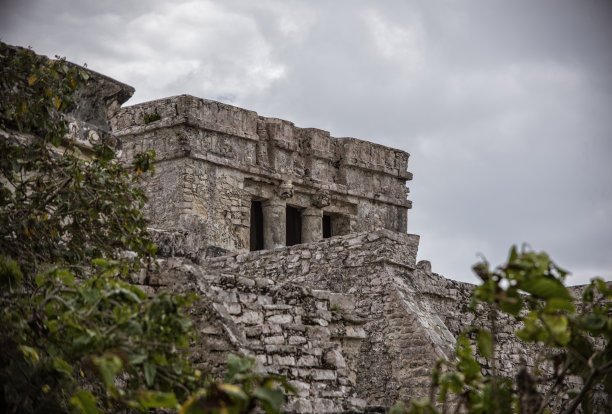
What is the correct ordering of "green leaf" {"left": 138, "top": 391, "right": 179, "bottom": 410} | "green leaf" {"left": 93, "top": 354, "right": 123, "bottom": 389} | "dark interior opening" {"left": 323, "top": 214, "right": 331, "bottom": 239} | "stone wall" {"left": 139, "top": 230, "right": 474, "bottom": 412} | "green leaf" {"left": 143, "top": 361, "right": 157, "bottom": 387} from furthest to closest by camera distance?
1. "dark interior opening" {"left": 323, "top": 214, "right": 331, "bottom": 239}
2. "stone wall" {"left": 139, "top": 230, "right": 474, "bottom": 412}
3. "green leaf" {"left": 143, "top": 361, "right": 157, "bottom": 387}
4. "green leaf" {"left": 138, "top": 391, "right": 179, "bottom": 410}
5. "green leaf" {"left": 93, "top": 354, "right": 123, "bottom": 389}

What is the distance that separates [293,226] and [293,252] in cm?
651

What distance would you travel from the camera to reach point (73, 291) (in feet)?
14.1

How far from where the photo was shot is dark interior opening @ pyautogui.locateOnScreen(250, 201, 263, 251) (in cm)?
1541

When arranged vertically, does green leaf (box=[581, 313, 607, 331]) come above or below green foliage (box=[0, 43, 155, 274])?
below

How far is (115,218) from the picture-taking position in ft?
18.5

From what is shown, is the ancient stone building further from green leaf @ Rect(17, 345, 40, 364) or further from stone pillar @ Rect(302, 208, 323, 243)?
green leaf @ Rect(17, 345, 40, 364)

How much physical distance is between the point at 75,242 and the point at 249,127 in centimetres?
956

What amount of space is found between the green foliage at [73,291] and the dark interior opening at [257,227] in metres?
9.35

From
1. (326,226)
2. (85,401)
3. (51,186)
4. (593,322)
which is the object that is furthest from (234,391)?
(326,226)

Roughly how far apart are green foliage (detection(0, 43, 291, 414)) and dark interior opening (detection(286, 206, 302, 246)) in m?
10.2

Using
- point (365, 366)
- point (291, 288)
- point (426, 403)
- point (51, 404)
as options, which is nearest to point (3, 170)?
point (51, 404)

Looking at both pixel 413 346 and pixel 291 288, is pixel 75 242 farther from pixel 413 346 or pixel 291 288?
pixel 413 346

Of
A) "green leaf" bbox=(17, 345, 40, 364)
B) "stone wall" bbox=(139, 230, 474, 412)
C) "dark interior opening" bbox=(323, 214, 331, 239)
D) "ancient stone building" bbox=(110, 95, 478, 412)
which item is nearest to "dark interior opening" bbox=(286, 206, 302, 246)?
"ancient stone building" bbox=(110, 95, 478, 412)

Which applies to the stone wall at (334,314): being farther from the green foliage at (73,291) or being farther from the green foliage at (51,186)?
the green foliage at (73,291)
